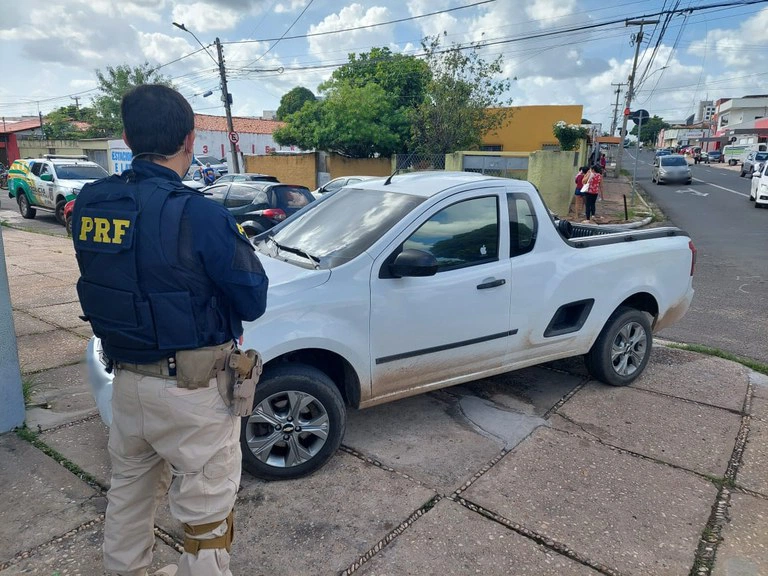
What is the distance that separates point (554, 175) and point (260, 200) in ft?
34.7

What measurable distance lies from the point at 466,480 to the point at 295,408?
107cm

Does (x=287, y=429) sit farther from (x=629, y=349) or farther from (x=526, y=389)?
(x=629, y=349)

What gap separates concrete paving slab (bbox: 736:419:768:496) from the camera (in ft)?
10.7

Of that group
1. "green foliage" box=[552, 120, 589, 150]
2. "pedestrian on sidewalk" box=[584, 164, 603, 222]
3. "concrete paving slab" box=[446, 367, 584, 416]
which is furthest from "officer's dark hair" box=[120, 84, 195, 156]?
"green foliage" box=[552, 120, 589, 150]

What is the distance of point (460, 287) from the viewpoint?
353cm

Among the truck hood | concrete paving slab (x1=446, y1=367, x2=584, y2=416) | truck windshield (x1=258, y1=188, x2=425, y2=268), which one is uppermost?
truck windshield (x1=258, y1=188, x2=425, y2=268)

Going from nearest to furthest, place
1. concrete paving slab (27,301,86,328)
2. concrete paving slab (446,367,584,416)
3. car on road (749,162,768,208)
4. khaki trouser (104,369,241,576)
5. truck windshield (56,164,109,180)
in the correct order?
khaki trouser (104,369,241,576) < concrete paving slab (446,367,584,416) < concrete paving slab (27,301,86,328) < truck windshield (56,164,109,180) < car on road (749,162,768,208)

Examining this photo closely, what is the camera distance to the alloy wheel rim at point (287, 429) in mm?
3004

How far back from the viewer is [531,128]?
29.0 m

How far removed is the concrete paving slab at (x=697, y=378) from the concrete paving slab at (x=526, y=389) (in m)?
0.62

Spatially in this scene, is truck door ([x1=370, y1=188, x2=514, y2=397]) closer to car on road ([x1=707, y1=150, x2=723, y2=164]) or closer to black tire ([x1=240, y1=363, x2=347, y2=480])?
black tire ([x1=240, y1=363, x2=347, y2=480])

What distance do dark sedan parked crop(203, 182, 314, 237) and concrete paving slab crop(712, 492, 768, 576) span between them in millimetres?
8555

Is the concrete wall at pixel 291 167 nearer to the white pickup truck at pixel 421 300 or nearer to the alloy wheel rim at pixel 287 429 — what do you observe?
the white pickup truck at pixel 421 300

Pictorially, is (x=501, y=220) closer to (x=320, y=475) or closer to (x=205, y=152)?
(x=320, y=475)
